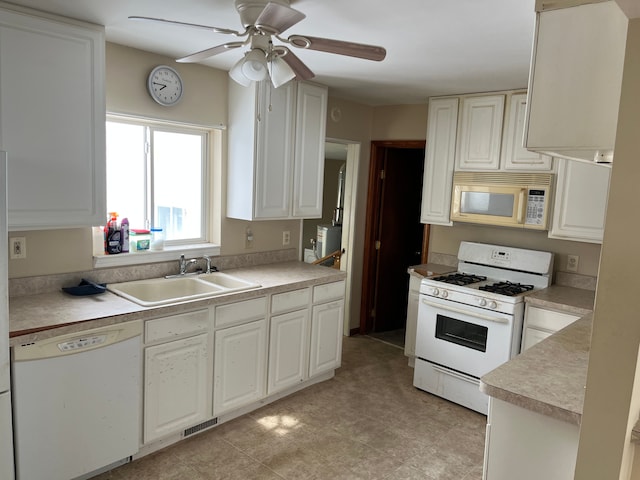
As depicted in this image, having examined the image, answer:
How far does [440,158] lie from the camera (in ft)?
13.3

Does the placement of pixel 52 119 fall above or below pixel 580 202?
above

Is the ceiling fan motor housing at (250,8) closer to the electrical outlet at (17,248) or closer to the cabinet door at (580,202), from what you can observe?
the electrical outlet at (17,248)

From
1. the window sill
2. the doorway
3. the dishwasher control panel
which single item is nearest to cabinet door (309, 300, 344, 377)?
the window sill

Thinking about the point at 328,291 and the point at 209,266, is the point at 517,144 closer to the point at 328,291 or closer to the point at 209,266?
the point at 328,291

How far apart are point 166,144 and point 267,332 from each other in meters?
1.50

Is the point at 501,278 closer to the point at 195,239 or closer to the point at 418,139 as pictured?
the point at 418,139

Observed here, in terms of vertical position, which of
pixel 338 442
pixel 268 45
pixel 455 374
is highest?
pixel 268 45

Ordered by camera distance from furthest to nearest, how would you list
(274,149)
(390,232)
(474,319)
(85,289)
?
(390,232) < (274,149) < (474,319) < (85,289)

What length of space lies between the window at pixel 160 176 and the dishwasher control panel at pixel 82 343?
104 cm

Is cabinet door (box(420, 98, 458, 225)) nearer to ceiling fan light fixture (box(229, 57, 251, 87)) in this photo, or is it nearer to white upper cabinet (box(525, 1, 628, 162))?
ceiling fan light fixture (box(229, 57, 251, 87))

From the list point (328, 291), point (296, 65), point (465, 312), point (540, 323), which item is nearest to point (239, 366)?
point (328, 291)

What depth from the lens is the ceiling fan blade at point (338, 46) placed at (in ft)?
6.42

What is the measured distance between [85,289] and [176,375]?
0.72 metres

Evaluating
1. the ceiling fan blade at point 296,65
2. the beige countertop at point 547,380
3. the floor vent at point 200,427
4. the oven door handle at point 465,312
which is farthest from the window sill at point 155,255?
the beige countertop at point 547,380
